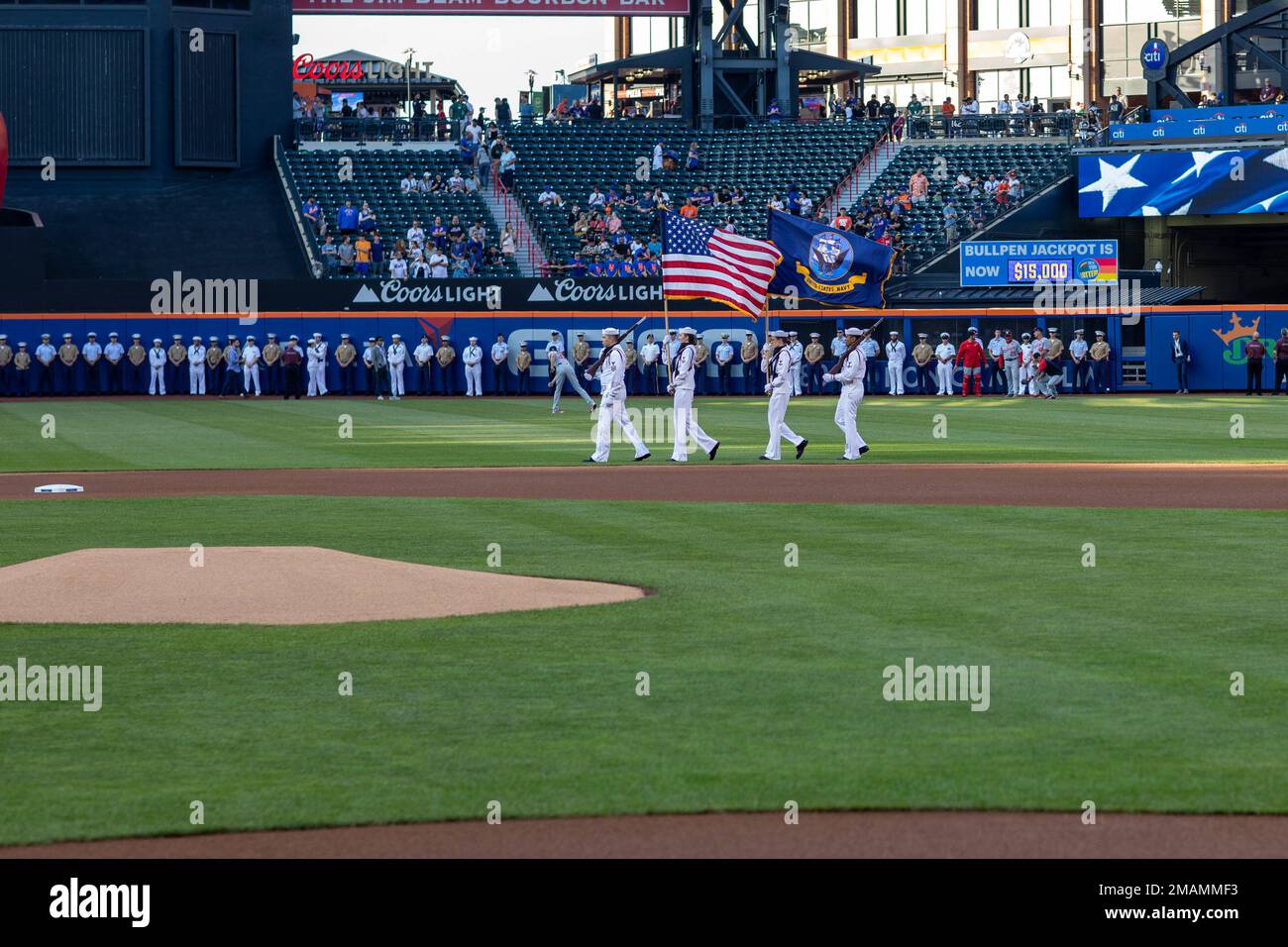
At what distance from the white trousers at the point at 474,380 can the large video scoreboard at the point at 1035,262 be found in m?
14.1

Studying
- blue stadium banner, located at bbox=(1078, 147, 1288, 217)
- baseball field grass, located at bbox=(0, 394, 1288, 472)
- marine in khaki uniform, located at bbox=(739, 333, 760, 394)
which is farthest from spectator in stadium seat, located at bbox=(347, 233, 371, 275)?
blue stadium banner, located at bbox=(1078, 147, 1288, 217)

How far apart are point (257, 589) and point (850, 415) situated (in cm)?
1503

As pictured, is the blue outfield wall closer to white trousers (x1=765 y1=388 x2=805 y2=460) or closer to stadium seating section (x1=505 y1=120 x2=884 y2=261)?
stadium seating section (x1=505 y1=120 x2=884 y2=261)

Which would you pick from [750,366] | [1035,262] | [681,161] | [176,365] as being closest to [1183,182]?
[1035,262]

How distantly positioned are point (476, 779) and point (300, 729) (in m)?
1.49

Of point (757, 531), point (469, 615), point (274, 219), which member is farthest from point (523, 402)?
point (469, 615)

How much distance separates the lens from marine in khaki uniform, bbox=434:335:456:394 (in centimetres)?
5284

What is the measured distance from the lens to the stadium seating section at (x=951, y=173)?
57.4 meters

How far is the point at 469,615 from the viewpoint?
13.8m

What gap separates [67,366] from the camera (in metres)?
52.0

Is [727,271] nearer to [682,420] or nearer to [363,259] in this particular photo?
[682,420]

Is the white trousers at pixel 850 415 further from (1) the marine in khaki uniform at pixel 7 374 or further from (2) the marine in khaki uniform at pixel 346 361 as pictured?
(1) the marine in khaki uniform at pixel 7 374
